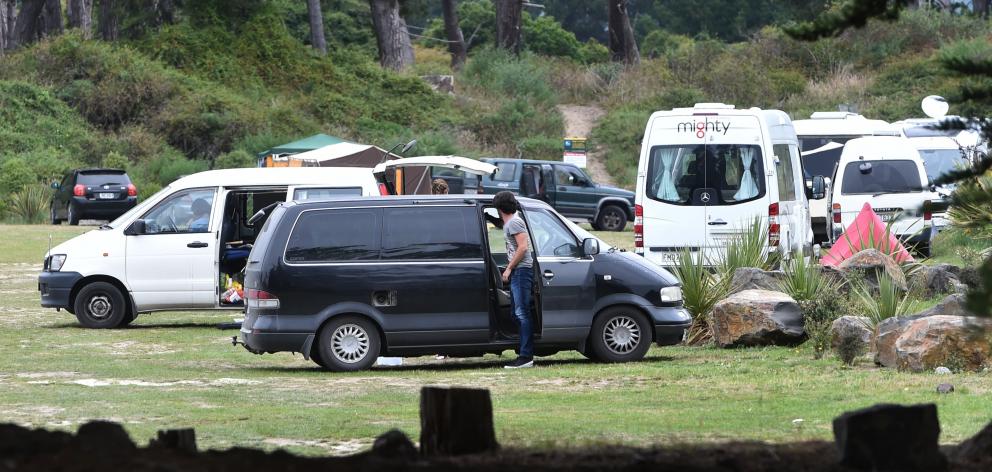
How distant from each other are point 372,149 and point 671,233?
17.0m

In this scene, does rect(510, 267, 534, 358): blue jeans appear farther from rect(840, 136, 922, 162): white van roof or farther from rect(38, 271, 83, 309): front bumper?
rect(840, 136, 922, 162): white van roof

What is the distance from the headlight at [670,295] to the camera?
1549cm

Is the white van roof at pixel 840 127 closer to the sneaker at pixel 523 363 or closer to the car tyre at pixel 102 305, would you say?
the car tyre at pixel 102 305

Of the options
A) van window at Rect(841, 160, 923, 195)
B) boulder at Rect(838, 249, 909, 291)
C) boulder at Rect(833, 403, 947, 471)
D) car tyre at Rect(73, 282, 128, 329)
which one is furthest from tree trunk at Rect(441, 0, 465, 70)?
boulder at Rect(833, 403, 947, 471)

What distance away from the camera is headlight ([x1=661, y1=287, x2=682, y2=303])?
1549 centimetres

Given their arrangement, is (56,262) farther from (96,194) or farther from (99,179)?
(99,179)

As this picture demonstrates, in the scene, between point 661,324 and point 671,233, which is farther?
point 671,233

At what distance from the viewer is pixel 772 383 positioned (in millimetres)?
13164

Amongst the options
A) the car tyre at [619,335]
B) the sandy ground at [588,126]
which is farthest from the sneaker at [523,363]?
the sandy ground at [588,126]

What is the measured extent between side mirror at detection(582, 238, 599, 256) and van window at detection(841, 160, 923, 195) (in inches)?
499

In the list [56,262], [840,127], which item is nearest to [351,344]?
[56,262]

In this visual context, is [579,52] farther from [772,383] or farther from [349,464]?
[349,464]

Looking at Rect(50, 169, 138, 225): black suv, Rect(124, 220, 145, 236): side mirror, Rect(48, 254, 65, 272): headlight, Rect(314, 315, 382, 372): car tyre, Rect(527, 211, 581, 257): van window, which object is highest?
Rect(50, 169, 138, 225): black suv

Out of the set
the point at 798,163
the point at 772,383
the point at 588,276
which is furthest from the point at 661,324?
the point at 798,163
